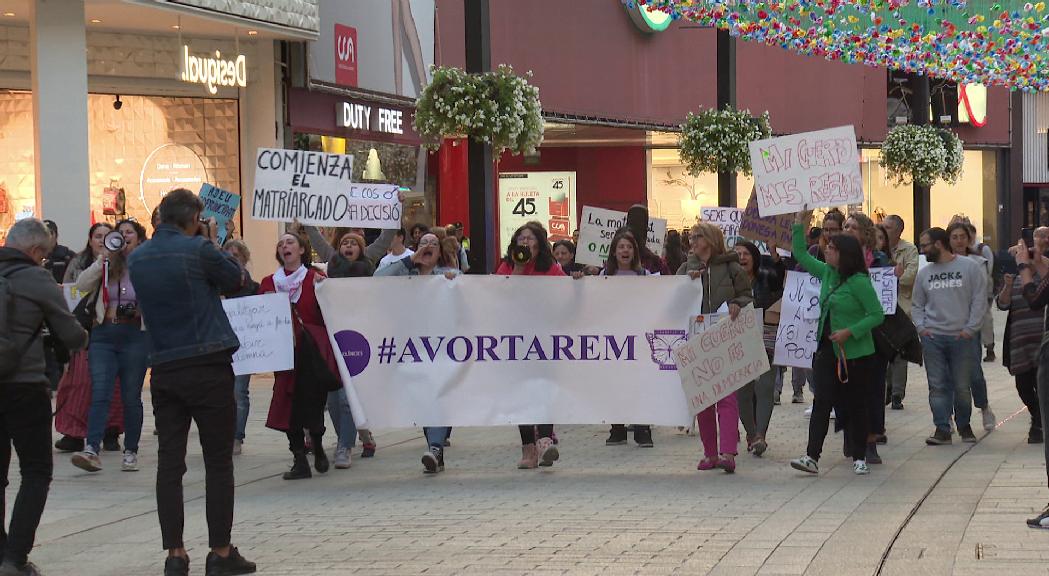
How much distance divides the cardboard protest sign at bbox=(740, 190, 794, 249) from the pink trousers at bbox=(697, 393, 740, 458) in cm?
271

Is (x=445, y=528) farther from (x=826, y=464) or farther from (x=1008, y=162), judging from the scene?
(x=1008, y=162)

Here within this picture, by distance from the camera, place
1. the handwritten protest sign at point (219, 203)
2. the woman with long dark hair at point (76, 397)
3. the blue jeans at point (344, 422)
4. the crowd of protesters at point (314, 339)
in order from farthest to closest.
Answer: the handwritten protest sign at point (219, 203) < the woman with long dark hair at point (76, 397) < the blue jeans at point (344, 422) < the crowd of protesters at point (314, 339)

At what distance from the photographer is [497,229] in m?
26.6

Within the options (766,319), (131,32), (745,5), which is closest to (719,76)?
(745,5)

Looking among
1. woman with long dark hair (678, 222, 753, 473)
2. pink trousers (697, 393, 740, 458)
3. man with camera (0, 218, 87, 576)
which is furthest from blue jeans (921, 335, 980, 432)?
man with camera (0, 218, 87, 576)

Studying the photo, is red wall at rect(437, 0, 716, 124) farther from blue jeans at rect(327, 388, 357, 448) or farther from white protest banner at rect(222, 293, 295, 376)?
white protest banner at rect(222, 293, 295, 376)

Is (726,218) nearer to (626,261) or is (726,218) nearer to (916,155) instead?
(626,261)

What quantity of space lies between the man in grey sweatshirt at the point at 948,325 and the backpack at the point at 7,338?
756cm

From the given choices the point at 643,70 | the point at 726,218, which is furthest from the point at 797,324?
the point at 643,70

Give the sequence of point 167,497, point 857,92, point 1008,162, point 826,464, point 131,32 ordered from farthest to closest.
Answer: point 1008,162
point 857,92
point 131,32
point 826,464
point 167,497

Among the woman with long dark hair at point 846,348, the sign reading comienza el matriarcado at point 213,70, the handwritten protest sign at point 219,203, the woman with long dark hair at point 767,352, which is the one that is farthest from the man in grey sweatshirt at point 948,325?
the sign reading comienza el matriarcado at point 213,70

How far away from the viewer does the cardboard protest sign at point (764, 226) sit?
13047mm

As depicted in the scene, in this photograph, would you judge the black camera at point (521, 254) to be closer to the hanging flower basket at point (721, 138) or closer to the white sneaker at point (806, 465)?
the white sneaker at point (806, 465)

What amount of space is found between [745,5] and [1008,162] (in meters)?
31.7
